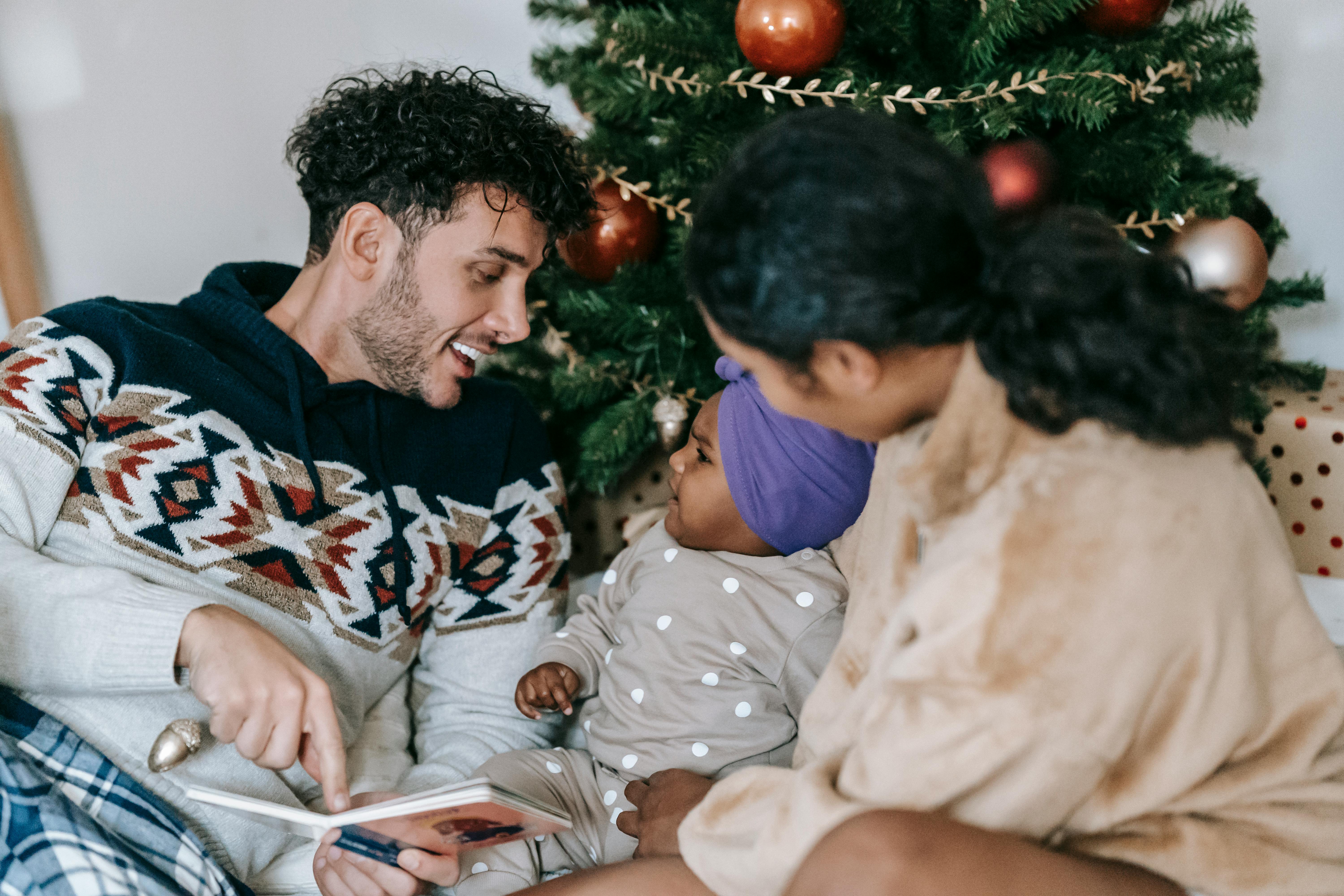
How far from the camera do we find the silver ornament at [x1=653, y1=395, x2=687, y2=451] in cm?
141

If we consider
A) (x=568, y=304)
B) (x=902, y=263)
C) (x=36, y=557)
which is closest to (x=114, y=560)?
(x=36, y=557)

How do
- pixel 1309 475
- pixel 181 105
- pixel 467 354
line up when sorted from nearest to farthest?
pixel 467 354 < pixel 1309 475 < pixel 181 105

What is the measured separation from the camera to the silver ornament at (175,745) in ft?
3.34

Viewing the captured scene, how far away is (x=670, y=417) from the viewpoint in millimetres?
1415

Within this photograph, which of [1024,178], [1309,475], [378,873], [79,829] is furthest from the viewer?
[1309,475]

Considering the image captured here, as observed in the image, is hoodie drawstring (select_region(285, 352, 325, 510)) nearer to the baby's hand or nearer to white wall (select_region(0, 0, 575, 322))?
the baby's hand

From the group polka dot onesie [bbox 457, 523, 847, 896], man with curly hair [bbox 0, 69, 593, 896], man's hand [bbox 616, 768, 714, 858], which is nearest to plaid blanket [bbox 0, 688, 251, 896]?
man with curly hair [bbox 0, 69, 593, 896]

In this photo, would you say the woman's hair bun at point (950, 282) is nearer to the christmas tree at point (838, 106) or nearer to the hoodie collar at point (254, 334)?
the christmas tree at point (838, 106)

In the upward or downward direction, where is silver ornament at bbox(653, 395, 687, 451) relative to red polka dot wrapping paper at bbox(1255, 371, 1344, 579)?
upward

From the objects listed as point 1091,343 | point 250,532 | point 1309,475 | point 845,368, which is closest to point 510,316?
point 250,532

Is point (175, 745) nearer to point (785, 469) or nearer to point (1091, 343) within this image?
point (785, 469)

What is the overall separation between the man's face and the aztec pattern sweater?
7 cm

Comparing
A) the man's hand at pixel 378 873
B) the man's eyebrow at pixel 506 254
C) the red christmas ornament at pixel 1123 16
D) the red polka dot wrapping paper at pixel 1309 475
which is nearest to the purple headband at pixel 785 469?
the man's eyebrow at pixel 506 254

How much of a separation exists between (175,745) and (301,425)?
0.41m
